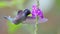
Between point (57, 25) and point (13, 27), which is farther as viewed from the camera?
point (57, 25)

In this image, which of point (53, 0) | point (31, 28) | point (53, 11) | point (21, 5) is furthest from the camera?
point (53, 11)

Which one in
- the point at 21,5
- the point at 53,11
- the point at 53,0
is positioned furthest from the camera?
the point at 53,11

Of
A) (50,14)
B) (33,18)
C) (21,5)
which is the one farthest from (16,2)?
(50,14)

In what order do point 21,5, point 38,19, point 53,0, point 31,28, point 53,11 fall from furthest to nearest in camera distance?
1. point 53,11
2. point 53,0
3. point 21,5
4. point 31,28
5. point 38,19

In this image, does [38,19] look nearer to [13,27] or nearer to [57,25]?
[13,27]

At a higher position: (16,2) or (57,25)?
(16,2)

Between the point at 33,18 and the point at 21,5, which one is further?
the point at 21,5

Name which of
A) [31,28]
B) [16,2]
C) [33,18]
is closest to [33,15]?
[33,18]

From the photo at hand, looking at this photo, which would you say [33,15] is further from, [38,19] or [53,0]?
[53,0]
